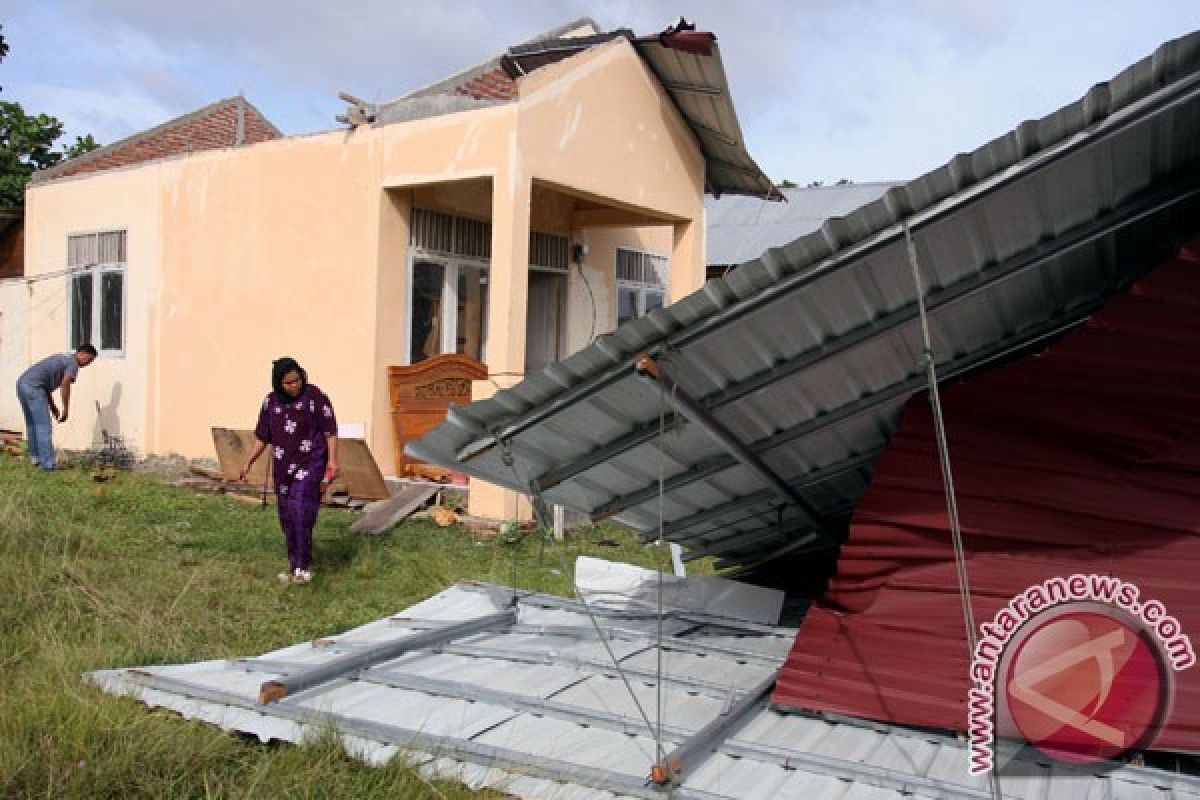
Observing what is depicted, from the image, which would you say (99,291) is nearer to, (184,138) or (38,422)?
(38,422)

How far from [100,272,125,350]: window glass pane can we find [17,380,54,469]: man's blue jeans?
199cm

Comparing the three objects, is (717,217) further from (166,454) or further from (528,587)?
(528,587)

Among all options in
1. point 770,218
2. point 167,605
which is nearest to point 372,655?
point 167,605

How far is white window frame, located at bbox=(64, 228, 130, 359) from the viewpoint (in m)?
13.3

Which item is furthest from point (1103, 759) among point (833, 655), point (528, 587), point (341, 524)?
point (341, 524)

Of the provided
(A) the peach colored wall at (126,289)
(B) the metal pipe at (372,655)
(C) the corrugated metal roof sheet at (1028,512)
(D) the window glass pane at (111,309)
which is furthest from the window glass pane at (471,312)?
(C) the corrugated metal roof sheet at (1028,512)

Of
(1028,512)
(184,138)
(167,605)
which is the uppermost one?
(184,138)

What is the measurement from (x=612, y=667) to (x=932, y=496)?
5.03 ft

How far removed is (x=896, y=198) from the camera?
107 inches

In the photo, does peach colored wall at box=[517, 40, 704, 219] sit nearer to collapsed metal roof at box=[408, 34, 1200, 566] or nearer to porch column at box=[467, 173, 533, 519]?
porch column at box=[467, 173, 533, 519]

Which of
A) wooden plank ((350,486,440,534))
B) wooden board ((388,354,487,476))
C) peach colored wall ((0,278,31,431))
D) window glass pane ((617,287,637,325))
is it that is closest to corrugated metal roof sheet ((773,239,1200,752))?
wooden plank ((350,486,440,534))

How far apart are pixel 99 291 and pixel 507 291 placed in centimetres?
744

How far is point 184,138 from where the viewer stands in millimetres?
15844

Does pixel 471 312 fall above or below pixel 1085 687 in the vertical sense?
above
